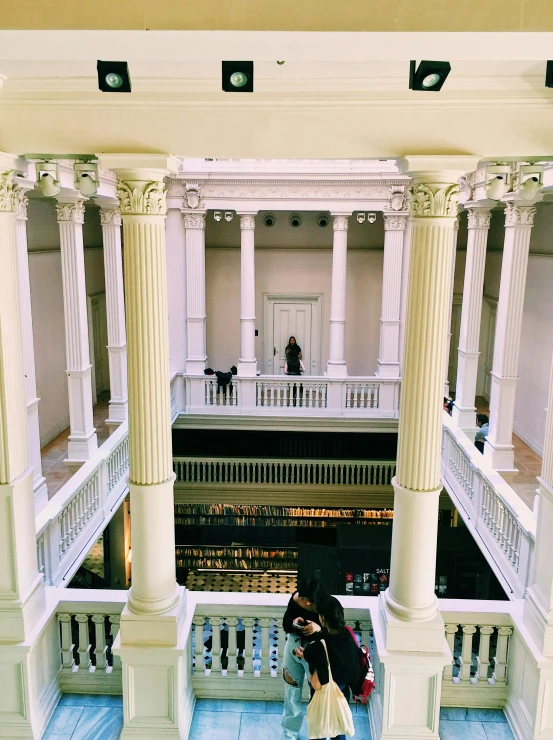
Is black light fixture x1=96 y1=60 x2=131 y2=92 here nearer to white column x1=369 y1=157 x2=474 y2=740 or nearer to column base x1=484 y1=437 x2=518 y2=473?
white column x1=369 y1=157 x2=474 y2=740

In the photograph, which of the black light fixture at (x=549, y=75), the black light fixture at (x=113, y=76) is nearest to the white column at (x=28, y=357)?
the black light fixture at (x=113, y=76)

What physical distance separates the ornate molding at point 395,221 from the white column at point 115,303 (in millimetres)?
5210

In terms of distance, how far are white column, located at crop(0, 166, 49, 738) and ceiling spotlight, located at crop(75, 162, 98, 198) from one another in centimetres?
49

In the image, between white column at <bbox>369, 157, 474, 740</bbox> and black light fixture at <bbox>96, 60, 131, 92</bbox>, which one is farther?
white column at <bbox>369, 157, 474, 740</bbox>

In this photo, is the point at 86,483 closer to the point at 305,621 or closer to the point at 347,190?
the point at 305,621

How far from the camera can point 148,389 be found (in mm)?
4680

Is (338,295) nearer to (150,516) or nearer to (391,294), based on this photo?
(391,294)

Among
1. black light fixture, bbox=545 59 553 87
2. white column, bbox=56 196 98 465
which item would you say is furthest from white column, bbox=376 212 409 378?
black light fixture, bbox=545 59 553 87

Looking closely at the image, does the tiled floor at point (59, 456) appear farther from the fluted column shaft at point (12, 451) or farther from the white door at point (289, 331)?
the fluted column shaft at point (12, 451)

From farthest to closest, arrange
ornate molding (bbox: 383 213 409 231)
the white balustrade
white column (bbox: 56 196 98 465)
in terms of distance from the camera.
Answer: the white balustrade
ornate molding (bbox: 383 213 409 231)
white column (bbox: 56 196 98 465)

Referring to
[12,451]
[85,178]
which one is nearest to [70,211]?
[85,178]

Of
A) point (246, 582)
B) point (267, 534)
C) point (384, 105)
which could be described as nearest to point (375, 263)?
point (267, 534)

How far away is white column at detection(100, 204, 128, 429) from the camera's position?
11.2 m

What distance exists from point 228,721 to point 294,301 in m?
11.6
